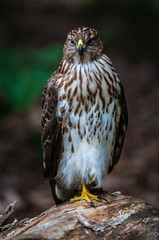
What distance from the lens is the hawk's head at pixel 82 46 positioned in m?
5.18

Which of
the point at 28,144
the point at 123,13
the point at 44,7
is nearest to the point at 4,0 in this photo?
the point at 44,7

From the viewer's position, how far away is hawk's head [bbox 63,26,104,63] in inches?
204

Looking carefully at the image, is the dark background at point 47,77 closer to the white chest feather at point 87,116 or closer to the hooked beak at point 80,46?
the white chest feather at point 87,116

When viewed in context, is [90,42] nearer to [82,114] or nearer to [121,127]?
[82,114]

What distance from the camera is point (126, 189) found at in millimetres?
8234

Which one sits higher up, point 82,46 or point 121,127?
point 82,46

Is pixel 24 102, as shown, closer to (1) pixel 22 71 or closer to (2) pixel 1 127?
(1) pixel 22 71

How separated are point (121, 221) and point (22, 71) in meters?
3.95

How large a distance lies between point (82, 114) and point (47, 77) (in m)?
2.83

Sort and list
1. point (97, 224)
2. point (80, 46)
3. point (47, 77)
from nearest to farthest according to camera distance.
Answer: point (97, 224)
point (80, 46)
point (47, 77)

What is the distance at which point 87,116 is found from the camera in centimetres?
532

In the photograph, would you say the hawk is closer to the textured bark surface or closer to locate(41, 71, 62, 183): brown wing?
locate(41, 71, 62, 183): brown wing

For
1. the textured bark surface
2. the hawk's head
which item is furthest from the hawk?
the textured bark surface

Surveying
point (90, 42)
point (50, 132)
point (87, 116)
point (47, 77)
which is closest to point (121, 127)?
point (87, 116)
